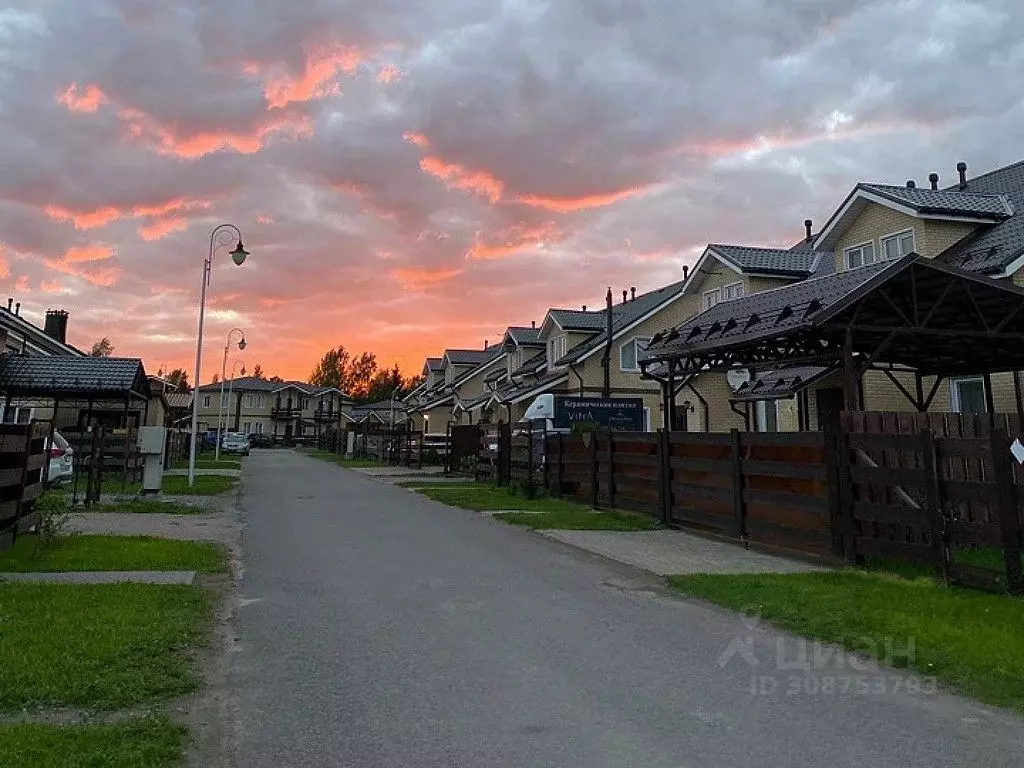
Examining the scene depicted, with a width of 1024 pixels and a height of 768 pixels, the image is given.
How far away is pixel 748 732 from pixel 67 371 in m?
21.0

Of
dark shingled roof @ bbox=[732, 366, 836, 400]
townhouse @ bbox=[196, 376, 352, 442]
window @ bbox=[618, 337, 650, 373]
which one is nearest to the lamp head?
dark shingled roof @ bbox=[732, 366, 836, 400]

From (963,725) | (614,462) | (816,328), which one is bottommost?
(963,725)

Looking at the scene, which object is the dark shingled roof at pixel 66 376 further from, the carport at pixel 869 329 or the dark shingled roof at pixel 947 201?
the dark shingled roof at pixel 947 201

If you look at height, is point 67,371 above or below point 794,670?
above

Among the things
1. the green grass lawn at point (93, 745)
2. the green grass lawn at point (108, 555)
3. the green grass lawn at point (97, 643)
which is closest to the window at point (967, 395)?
the green grass lawn at point (108, 555)

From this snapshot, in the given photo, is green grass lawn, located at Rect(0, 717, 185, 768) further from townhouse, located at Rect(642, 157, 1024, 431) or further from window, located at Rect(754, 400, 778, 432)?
window, located at Rect(754, 400, 778, 432)

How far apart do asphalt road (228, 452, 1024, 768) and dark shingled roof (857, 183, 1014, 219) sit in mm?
16087

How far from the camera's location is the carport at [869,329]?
11.7m

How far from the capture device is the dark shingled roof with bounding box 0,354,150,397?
784 inches

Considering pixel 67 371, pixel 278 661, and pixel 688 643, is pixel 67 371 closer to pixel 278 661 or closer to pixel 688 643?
pixel 278 661

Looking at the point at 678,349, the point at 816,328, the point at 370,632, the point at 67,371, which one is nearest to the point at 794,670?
the point at 370,632

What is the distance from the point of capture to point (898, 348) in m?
14.2

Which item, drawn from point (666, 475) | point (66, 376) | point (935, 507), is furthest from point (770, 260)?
point (66, 376)

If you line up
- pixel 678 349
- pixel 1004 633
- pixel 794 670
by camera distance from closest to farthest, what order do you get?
pixel 794 670 → pixel 1004 633 → pixel 678 349
